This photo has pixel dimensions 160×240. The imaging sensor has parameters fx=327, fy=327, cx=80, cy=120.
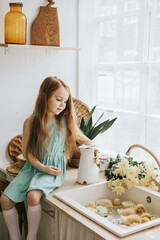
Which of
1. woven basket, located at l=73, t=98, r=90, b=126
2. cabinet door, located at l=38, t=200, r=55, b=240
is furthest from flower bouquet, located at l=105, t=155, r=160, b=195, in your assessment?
woven basket, located at l=73, t=98, r=90, b=126

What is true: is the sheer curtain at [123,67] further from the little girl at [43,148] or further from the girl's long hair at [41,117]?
the girl's long hair at [41,117]

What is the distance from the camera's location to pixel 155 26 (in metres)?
2.21

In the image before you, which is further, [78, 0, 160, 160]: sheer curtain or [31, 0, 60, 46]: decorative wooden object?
[31, 0, 60, 46]: decorative wooden object

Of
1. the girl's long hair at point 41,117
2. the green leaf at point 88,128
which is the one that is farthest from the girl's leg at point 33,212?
the green leaf at point 88,128

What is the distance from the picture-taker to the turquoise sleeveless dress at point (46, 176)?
189cm

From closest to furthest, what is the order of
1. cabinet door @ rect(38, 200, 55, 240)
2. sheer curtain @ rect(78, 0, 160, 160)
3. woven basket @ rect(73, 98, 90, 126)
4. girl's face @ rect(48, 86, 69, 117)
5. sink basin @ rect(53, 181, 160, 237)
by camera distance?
sink basin @ rect(53, 181, 160, 237), cabinet door @ rect(38, 200, 55, 240), girl's face @ rect(48, 86, 69, 117), sheer curtain @ rect(78, 0, 160, 160), woven basket @ rect(73, 98, 90, 126)

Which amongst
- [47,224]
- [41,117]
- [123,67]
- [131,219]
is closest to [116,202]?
[131,219]

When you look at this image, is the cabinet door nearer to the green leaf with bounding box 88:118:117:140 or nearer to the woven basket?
the green leaf with bounding box 88:118:117:140

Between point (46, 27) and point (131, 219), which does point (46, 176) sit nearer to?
point (131, 219)

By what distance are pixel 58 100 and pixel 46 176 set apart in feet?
1.51

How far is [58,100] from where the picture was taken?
1968 millimetres

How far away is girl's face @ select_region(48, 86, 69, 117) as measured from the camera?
6.40 ft

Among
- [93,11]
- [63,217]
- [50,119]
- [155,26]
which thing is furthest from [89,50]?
[63,217]

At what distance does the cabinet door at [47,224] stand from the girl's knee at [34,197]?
0.09m
